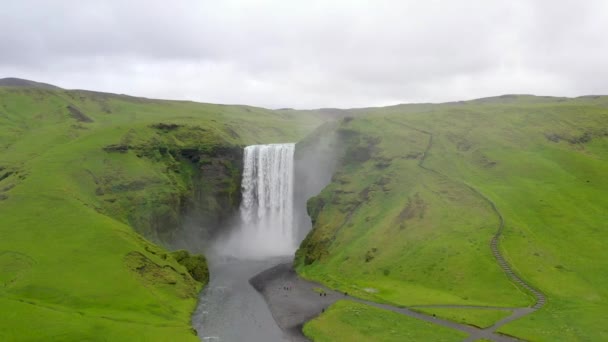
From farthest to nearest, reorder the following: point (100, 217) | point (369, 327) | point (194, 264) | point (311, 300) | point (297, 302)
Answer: point (194, 264) < point (100, 217) < point (297, 302) < point (311, 300) < point (369, 327)

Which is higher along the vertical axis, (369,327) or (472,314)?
(472,314)

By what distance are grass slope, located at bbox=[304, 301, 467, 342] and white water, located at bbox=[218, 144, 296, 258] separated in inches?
1999

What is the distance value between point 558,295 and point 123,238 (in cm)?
5381

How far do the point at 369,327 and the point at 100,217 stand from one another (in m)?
44.5

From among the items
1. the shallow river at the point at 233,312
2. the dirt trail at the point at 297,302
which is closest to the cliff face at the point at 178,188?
the shallow river at the point at 233,312

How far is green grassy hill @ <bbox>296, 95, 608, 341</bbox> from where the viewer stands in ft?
179

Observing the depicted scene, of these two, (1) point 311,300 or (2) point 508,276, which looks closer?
(2) point 508,276

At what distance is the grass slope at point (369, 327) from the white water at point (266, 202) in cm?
5076

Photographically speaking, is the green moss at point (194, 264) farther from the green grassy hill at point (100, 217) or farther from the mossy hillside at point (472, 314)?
the mossy hillside at point (472, 314)

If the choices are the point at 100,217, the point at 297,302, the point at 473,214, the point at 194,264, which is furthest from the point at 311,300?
the point at 100,217

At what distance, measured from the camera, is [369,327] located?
49750mm

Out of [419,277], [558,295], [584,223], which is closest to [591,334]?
[558,295]

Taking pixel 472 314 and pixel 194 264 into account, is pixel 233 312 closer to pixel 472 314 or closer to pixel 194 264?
pixel 194 264

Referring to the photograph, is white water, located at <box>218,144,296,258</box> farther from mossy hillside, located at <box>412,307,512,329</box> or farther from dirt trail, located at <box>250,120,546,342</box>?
mossy hillside, located at <box>412,307,512,329</box>
